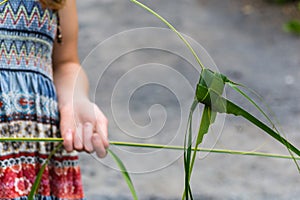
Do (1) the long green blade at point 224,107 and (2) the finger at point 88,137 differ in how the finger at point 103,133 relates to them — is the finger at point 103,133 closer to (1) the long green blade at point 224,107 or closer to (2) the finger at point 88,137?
(2) the finger at point 88,137

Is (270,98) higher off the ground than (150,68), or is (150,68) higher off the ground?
(270,98)

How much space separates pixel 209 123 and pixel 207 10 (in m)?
4.05

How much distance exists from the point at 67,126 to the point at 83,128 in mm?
44

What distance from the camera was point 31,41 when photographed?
3.52 ft

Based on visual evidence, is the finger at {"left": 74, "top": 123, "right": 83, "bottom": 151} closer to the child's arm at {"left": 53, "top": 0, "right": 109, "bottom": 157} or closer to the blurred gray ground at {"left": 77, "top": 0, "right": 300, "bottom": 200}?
the child's arm at {"left": 53, "top": 0, "right": 109, "bottom": 157}

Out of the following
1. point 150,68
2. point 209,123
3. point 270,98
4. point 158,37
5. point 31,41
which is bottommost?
point 209,123

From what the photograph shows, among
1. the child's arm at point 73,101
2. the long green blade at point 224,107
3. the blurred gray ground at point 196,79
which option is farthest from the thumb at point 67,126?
the long green blade at point 224,107

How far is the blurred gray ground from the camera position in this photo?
2.51m

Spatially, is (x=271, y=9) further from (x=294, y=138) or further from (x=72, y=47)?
(x=72, y=47)

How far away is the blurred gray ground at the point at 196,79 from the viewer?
2.51 metres

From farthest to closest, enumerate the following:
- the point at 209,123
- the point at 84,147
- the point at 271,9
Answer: the point at 271,9
the point at 84,147
the point at 209,123

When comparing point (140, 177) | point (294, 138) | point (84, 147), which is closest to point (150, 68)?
point (84, 147)

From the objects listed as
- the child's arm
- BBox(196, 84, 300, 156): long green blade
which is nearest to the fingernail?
the child's arm

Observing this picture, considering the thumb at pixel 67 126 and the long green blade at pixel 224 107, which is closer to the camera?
the long green blade at pixel 224 107
